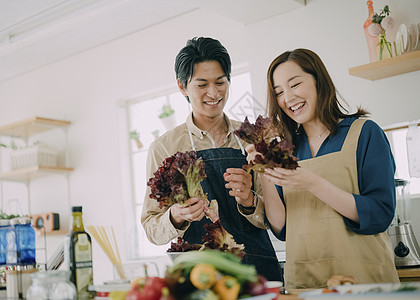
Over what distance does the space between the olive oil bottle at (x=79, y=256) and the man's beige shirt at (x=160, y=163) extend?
16.7 inches

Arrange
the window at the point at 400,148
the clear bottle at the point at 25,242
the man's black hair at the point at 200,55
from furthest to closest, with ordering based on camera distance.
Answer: the window at the point at 400,148, the man's black hair at the point at 200,55, the clear bottle at the point at 25,242

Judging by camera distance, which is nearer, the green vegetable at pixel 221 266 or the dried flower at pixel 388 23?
the green vegetable at pixel 221 266

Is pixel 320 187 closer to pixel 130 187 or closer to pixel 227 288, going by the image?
pixel 227 288

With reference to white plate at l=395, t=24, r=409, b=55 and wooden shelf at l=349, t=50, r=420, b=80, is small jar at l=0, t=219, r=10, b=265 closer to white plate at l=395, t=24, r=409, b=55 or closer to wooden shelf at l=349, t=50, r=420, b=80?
wooden shelf at l=349, t=50, r=420, b=80

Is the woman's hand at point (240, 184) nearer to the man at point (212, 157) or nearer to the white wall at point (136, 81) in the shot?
the man at point (212, 157)

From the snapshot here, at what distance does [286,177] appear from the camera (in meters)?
1.58

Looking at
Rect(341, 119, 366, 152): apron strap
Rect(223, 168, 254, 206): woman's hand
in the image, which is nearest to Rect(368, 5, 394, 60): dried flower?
Rect(341, 119, 366, 152): apron strap

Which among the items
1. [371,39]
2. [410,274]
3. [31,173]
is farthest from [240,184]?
[31,173]

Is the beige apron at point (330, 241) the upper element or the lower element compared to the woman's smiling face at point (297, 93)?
lower

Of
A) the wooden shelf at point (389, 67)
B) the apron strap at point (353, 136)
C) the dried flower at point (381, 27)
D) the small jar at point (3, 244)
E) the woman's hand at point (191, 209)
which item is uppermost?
the dried flower at point (381, 27)

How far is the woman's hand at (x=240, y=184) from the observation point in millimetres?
1788

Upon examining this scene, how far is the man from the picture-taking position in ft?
6.23

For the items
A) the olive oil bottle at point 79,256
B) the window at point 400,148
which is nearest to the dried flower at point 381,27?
the window at point 400,148

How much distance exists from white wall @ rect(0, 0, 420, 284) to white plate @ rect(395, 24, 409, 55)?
0.16 m
